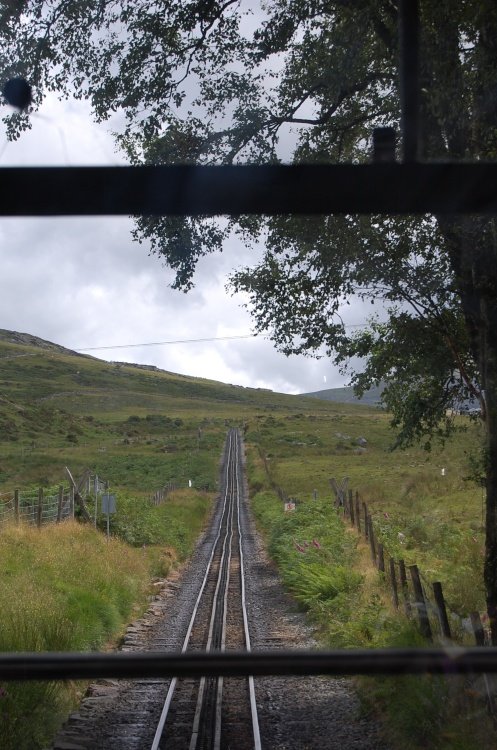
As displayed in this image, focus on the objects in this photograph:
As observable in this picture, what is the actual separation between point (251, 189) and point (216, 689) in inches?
297

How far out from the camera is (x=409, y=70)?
2.88m

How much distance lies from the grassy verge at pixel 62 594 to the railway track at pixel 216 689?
111 centimetres

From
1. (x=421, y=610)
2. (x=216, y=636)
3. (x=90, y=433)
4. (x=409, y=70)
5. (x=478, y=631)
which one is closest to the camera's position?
(x=409, y=70)

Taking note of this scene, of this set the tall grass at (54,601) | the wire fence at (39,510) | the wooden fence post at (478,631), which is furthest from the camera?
Answer: the wire fence at (39,510)

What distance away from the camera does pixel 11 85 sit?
3076mm

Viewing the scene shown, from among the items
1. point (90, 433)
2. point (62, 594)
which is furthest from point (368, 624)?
point (90, 433)

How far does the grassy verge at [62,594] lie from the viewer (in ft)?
22.2

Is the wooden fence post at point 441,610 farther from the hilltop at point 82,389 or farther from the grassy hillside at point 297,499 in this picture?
the hilltop at point 82,389

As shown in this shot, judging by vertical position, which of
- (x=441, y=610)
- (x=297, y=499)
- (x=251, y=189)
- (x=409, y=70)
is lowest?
(x=441, y=610)

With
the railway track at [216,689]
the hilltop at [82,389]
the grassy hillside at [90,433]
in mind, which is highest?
the hilltop at [82,389]

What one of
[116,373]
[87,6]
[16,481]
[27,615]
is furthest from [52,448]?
[116,373]

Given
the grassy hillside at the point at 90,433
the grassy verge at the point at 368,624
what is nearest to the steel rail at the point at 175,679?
the grassy verge at the point at 368,624

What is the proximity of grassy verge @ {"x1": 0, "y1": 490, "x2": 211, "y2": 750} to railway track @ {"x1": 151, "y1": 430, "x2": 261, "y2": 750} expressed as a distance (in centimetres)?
111

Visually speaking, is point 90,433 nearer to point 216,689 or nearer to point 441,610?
point 216,689
